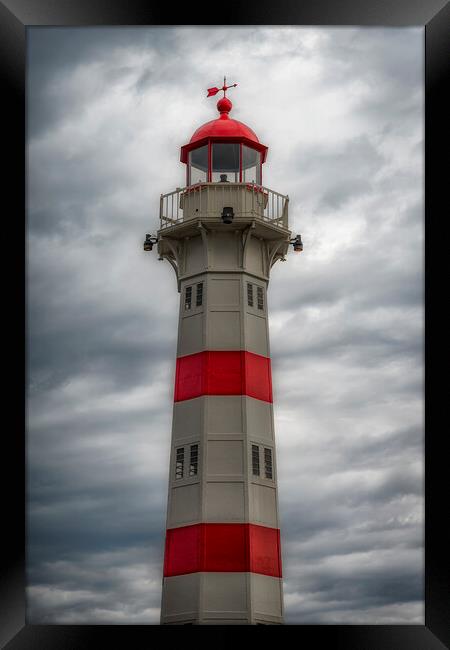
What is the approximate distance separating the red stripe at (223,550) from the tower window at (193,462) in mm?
1361

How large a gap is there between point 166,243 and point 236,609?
10.1 metres

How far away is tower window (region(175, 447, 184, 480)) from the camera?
A: 28.3 meters

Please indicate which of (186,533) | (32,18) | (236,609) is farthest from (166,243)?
(32,18)

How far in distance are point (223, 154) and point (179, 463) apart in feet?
29.0

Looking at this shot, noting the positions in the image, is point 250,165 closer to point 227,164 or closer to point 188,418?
point 227,164

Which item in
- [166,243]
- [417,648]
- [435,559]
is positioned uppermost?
[166,243]

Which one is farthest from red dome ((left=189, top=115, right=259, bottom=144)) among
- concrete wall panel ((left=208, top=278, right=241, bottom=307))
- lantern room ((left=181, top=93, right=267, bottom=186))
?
concrete wall panel ((left=208, top=278, right=241, bottom=307))

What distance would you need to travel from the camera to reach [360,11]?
942 centimetres

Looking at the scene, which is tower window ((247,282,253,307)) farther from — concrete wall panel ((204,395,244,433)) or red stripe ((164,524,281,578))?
red stripe ((164,524,281,578))

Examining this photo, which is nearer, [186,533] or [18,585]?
[18,585]

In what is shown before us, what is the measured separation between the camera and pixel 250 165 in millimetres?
31234

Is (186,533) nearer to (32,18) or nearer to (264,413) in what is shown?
(264,413)

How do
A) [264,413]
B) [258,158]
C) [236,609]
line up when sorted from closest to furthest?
[236,609] → [264,413] → [258,158]

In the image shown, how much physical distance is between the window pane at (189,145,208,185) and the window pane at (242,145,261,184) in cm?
107
